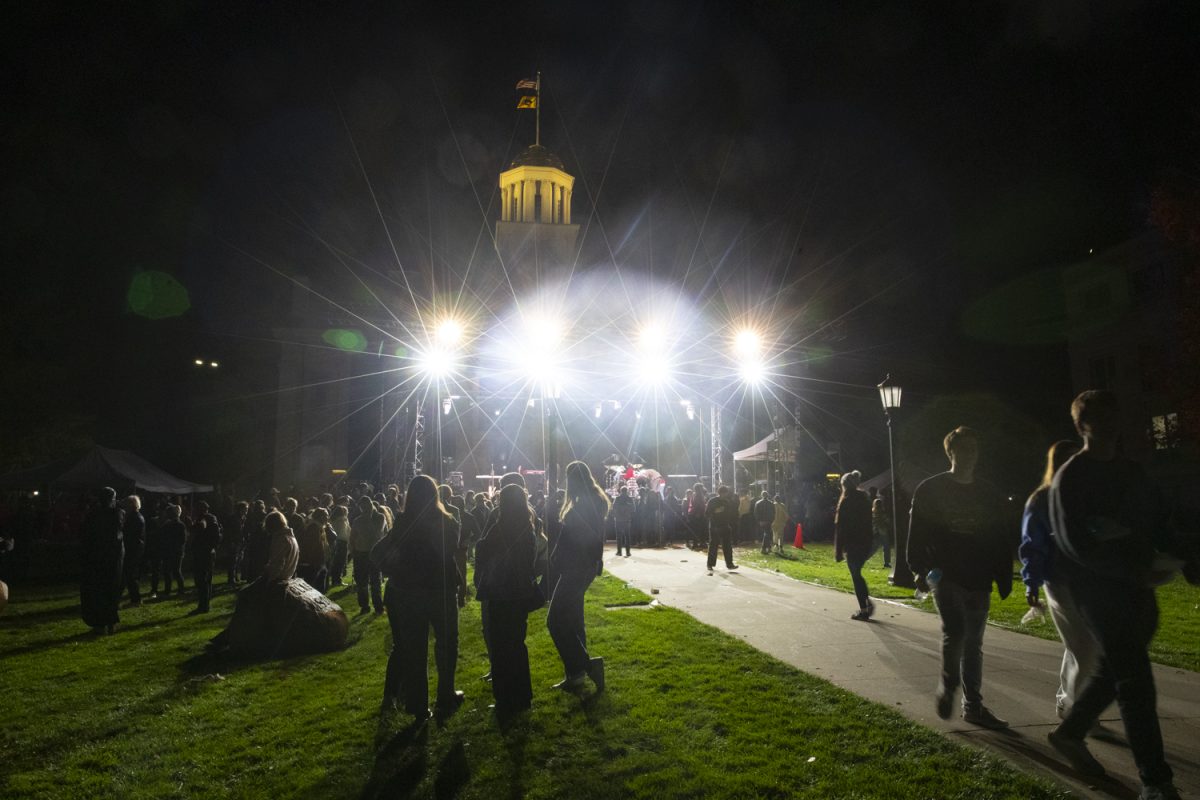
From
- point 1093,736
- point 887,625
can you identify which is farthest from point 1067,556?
point 887,625

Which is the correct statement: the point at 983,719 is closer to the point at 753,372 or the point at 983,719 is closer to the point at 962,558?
the point at 962,558

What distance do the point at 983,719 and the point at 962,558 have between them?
45.8 inches

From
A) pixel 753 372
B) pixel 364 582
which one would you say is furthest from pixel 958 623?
pixel 753 372

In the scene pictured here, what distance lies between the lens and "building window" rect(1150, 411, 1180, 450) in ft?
79.8

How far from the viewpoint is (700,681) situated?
612cm

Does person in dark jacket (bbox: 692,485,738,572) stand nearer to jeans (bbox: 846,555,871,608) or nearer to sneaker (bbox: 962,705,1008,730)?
jeans (bbox: 846,555,871,608)

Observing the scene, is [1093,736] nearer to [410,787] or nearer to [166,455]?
[410,787]

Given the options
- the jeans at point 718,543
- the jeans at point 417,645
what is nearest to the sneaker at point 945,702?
the jeans at point 417,645

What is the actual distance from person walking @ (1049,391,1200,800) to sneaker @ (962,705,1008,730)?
1014 mm

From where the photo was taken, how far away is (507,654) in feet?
18.0

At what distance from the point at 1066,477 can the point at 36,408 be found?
38.6m

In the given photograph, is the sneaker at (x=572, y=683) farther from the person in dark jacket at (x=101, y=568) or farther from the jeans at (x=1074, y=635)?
the person in dark jacket at (x=101, y=568)

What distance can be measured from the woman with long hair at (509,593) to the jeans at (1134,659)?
372cm

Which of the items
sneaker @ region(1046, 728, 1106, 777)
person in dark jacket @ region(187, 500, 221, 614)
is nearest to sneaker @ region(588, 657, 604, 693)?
sneaker @ region(1046, 728, 1106, 777)
